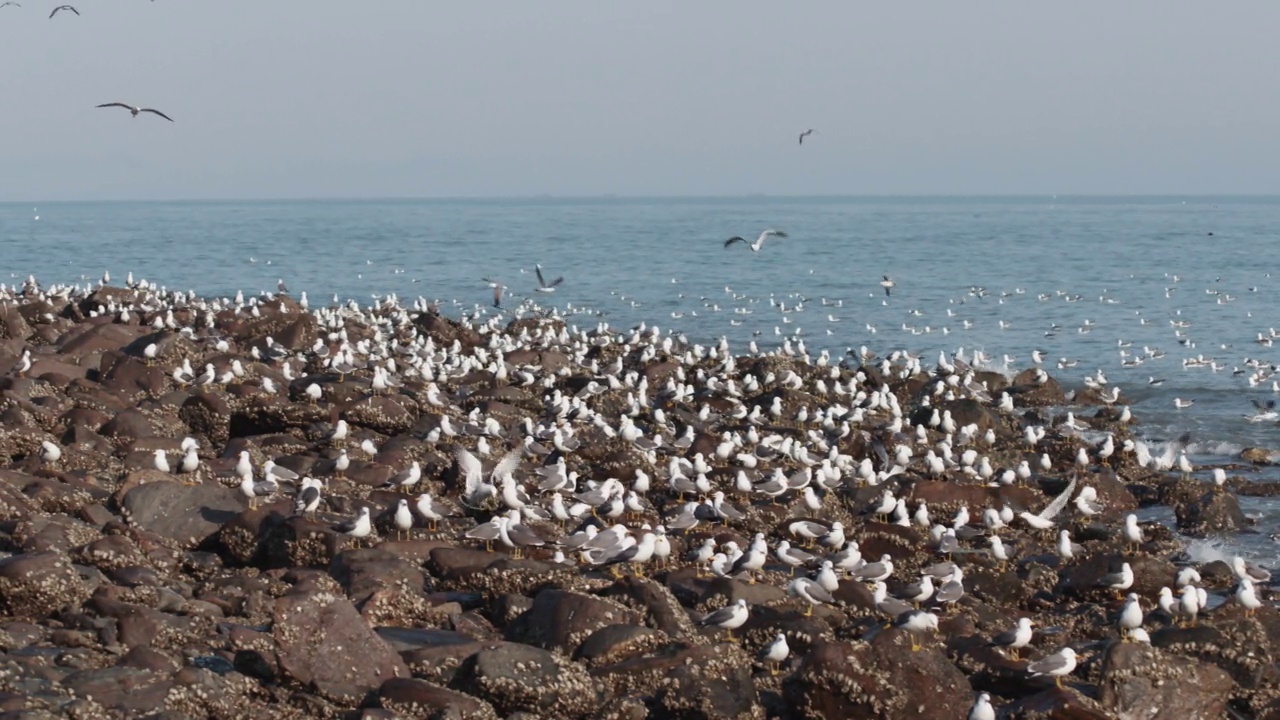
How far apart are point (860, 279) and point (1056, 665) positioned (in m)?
46.5

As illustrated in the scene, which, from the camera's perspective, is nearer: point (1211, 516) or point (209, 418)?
point (1211, 516)

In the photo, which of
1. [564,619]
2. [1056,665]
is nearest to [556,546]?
[564,619]

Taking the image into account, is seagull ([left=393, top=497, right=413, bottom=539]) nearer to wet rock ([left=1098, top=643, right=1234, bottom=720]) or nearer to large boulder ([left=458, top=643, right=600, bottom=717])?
large boulder ([left=458, top=643, right=600, bottom=717])

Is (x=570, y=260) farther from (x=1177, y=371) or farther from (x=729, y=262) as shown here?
(x=1177, y=371)

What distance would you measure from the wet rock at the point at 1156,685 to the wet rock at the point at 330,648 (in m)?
4.92

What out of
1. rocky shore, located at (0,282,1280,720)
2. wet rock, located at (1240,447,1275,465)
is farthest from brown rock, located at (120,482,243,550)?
wet rock, located at (1240,447,1275,465)

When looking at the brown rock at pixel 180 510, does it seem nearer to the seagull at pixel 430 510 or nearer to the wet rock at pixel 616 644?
the seagull at pixel 430 510

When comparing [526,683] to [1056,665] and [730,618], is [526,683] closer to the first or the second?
[730,618]

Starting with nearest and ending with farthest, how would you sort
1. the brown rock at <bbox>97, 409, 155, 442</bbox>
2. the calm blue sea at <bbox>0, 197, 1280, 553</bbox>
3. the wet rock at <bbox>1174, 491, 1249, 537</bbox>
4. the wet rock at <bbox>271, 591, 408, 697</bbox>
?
1. the wet rock at <bbox>271, 591, 408, 697</bbox>
2. the brown rock at <bbox>97, 409, 155, 442</bbox>
3. the wet rock at <bbox>1174, 491, 1249, 537</bbox>
4. the calm blue sea at <bbox>0, 197, 1280, 553</bbox>

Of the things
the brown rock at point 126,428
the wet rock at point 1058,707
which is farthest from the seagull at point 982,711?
the brown rock at point 126,428

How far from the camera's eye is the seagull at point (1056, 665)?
10555 mm

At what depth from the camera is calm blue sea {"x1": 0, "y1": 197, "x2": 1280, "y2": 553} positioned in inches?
1359

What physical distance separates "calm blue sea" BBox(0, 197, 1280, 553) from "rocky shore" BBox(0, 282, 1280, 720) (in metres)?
3.94

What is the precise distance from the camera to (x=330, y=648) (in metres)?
9.64
